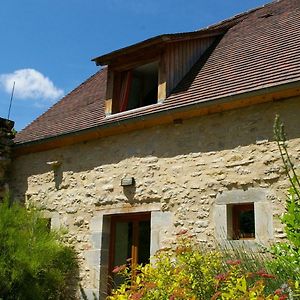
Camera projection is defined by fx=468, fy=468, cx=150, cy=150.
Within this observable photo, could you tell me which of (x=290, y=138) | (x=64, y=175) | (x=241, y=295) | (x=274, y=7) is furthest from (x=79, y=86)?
(x=241, y=295)

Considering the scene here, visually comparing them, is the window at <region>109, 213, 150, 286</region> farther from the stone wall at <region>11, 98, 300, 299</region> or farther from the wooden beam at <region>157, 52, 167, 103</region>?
the wooden beam at <region>157, 52, 167, 103</region>

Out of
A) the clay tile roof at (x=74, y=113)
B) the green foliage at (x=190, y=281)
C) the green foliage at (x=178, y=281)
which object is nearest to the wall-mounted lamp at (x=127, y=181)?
the clay tile roof at (x=74, y=113)

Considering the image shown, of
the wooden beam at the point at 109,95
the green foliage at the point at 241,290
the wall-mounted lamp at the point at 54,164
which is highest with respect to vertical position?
the wooden beam at the point at 109,95

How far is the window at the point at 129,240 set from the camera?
8062 mm

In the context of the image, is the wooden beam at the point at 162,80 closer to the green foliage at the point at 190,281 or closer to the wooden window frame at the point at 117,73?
the wooden window frame at the point at 117,73

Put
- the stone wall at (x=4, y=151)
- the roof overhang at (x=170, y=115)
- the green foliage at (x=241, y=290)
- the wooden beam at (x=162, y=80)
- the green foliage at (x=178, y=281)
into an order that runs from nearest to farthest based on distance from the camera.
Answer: the green foliage at (x=241, y=290) < the green foliage at (x=178, y=281) < the roof overhang at (x=170, y=115) < the wooden beam at (x=162, y=80) < the stone wall at (x=4, y=151)

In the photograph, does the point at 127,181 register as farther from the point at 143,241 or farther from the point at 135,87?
the point at 135,87

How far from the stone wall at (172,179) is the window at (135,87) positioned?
89 centimetres

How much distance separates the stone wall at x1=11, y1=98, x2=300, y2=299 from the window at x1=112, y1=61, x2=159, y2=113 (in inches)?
35.2

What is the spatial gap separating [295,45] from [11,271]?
19.0ft

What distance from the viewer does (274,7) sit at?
10242 millimetres

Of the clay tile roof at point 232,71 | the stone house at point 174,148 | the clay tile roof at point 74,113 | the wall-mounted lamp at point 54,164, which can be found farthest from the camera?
the clay tile roof at point 74,113

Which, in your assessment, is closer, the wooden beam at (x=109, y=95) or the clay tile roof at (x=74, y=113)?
the wooden beam at (x=109, y=95)

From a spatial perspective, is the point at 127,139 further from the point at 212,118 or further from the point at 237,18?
the point at 237,18
